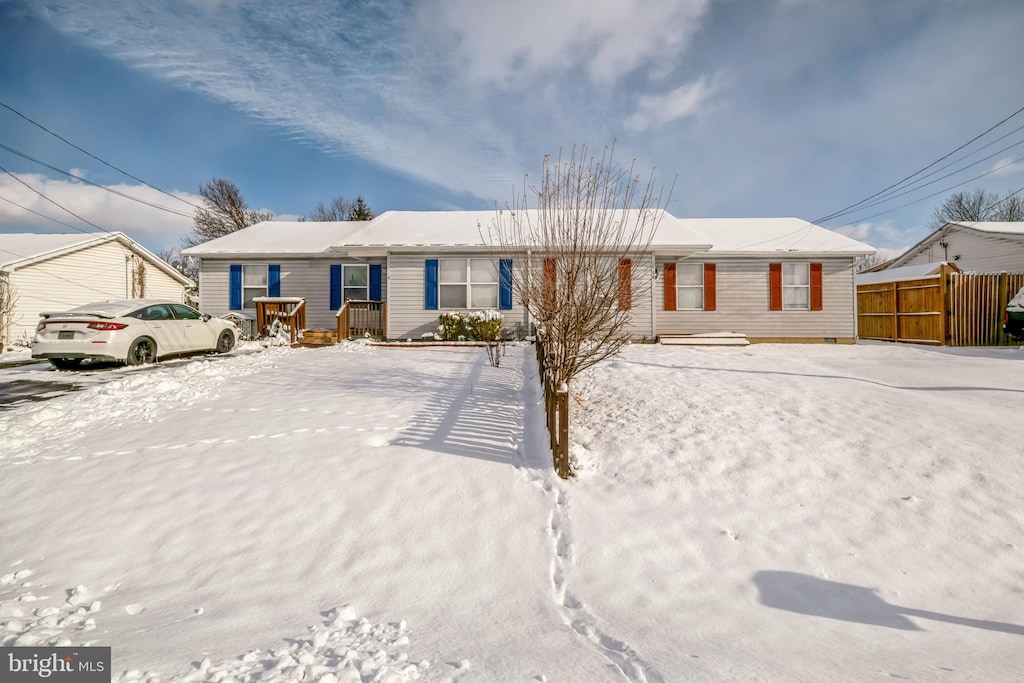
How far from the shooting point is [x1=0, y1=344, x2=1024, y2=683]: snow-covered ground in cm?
242

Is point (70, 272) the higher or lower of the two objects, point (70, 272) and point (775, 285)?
the higher

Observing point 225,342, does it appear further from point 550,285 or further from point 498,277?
point 550,285

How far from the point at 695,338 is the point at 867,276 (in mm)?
20667

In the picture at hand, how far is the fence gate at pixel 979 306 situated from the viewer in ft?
41.8

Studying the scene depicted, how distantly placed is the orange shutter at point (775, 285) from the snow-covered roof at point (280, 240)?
13.6m

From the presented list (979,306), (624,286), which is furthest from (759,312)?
(624,286)

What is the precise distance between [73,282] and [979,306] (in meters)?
31.7

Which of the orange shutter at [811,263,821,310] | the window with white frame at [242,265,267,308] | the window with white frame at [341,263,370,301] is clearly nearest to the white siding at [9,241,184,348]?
the window with white frame at [242,265,267,308]

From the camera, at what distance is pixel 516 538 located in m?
3.47

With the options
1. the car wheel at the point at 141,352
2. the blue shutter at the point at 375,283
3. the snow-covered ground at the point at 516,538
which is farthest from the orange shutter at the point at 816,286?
the car wheel at the point at 141,352

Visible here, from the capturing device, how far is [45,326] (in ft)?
28.9

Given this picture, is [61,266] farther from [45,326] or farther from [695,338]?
[695,338]

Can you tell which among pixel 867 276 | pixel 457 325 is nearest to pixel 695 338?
pixel 457 325

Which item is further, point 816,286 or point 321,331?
point 816,286
